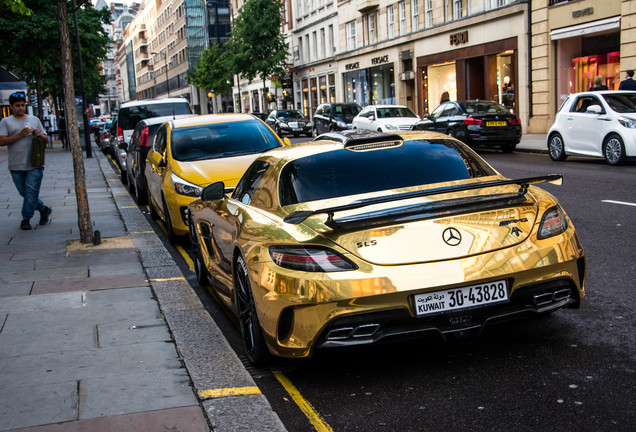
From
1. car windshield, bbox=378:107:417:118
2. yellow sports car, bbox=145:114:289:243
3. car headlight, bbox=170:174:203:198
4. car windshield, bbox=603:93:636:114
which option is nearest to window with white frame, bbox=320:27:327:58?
car windshield, bbox=378:107:417:118

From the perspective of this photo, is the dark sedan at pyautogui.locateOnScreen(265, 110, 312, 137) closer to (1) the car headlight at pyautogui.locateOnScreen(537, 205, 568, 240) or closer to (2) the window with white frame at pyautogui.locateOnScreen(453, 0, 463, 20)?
(2) the window with white frame at pyautogui.locateOnScreen(453, 0, 463, 20)

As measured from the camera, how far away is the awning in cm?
2492

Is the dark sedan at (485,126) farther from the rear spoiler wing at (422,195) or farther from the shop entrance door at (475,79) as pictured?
the rear spoiler wing at (422,195)

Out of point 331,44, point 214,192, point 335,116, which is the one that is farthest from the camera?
point 331,44

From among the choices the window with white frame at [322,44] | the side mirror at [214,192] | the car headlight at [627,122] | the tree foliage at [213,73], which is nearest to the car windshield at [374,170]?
the side mirror at [214,192]

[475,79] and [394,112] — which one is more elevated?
[475,79]

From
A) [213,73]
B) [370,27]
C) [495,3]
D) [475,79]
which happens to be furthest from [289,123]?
[213,73]

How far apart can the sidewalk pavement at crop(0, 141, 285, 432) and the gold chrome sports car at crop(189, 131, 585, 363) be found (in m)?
0.47

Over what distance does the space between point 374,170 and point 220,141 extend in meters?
5.89

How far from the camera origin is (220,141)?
10.6m

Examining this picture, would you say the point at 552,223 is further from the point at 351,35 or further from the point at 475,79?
the point at 351,35

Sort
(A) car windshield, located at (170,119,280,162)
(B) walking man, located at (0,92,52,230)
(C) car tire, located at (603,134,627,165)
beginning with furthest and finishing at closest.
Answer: (C) car tire, located at (603,134,627,165) < (B) walking man, located at (0,92,52,230) < (A) car windshield, located at (170,119,280,162)

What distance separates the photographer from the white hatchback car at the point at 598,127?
15930 mm

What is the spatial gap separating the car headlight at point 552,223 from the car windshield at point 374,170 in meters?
0.76
